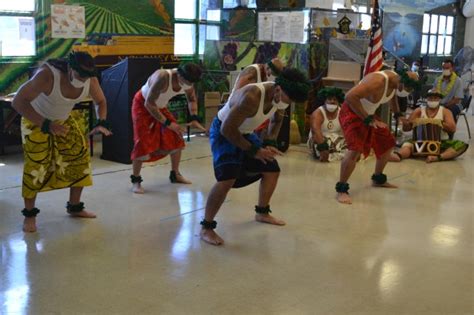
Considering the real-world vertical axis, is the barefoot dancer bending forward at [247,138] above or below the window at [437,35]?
below

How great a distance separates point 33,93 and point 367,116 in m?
2.77

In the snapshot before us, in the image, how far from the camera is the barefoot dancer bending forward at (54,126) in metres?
4.00

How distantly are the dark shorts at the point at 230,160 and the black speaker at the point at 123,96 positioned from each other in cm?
261

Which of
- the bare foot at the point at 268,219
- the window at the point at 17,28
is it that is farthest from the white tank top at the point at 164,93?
→ the window at the point at 17,28

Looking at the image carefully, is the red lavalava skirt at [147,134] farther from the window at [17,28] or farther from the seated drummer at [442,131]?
the seated drummer at [442,131]

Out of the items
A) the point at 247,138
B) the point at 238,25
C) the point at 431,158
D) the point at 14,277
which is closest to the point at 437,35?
the point at 238,25

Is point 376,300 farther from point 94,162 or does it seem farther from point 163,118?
point 94,162

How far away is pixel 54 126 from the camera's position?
12.9 ft

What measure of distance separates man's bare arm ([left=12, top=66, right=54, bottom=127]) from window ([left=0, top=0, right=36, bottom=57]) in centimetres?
360

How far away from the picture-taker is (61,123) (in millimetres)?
4246

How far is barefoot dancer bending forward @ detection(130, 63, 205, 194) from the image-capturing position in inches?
205

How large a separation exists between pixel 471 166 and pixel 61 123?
4.95m

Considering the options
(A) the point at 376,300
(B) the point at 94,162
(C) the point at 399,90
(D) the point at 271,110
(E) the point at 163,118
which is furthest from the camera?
(B) the point at 94,162

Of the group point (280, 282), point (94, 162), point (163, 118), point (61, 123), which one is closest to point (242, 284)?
point (280, 282)
